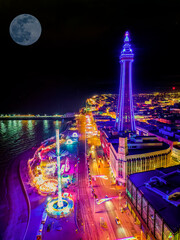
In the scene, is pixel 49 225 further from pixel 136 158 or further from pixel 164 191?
pixel 136 158

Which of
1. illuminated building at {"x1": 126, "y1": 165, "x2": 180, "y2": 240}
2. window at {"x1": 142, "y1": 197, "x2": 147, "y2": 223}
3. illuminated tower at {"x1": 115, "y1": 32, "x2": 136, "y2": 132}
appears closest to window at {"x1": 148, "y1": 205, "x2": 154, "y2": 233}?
illuminated building at {"x1": 126, "y1": 165, "x2": 180, "y2": 240}

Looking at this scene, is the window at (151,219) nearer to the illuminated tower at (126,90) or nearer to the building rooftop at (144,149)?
the building rooftop at (144,149)

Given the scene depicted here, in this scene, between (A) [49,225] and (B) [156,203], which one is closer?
(B) [156,203]

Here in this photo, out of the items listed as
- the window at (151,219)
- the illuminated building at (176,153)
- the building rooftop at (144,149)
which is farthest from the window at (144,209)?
the illuminated building at (176,153)

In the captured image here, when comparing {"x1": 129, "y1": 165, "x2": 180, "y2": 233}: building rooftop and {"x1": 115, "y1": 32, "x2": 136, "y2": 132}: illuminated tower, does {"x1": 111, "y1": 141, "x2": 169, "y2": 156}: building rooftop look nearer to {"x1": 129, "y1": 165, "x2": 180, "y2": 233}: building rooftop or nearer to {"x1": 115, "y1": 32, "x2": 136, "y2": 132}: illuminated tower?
{"x1": 129, "y1": 165, "x2": 180, "y2": 233}: building rooftop

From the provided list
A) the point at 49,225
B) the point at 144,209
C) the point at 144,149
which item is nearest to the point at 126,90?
the point at 144,149

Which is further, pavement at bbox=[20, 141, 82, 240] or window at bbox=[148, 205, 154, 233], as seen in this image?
pavement at bbox=[20, 141, 82, 240]
